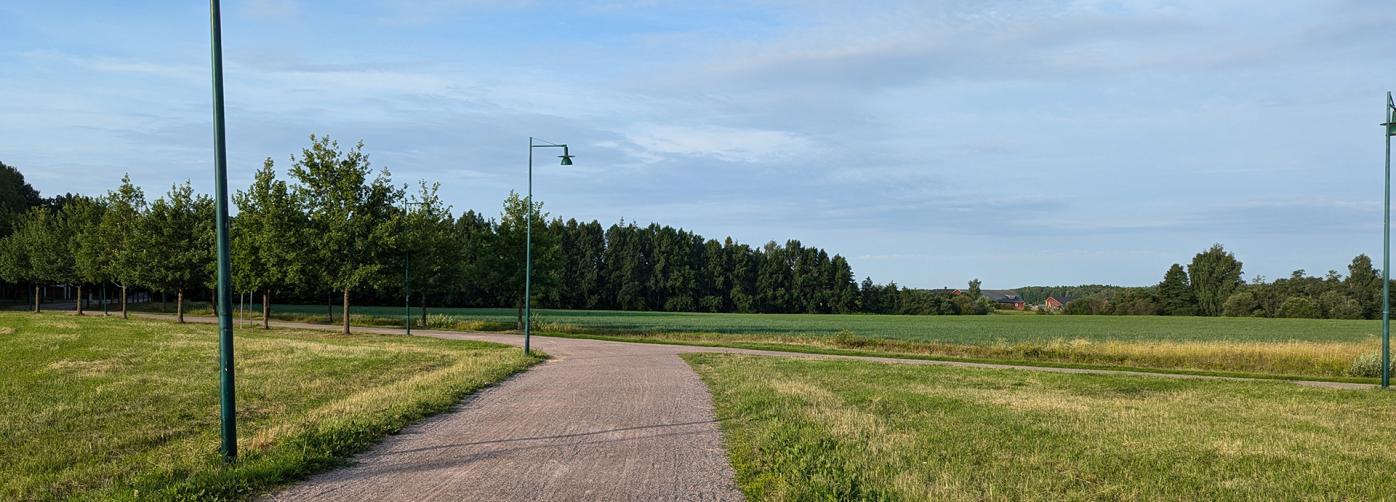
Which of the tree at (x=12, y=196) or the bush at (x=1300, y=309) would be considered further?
the bush at (x=1300, y=309)

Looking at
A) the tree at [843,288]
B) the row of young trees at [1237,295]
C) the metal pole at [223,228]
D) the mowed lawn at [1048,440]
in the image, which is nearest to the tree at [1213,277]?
the row of young trees at [1237,295]

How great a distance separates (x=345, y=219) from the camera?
32062 millimetres

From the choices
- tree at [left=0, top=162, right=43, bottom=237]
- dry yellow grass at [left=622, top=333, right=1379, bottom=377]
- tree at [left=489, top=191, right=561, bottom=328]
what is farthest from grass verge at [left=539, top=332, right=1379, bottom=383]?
tree at [left=0, top=162, right=43, bottom=237]

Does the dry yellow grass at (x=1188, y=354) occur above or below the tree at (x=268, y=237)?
below

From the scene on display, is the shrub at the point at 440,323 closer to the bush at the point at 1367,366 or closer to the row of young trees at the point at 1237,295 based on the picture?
the bush at the point at 1367,366

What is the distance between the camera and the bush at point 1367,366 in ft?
74.6

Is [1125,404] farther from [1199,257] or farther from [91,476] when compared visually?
[1199,257]

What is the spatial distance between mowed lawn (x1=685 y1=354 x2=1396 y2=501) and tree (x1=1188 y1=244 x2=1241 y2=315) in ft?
292

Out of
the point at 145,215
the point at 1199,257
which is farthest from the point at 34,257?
the point at 1199,257

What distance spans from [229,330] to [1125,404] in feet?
45.1

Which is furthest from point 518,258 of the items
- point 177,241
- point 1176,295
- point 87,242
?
point 1176,295

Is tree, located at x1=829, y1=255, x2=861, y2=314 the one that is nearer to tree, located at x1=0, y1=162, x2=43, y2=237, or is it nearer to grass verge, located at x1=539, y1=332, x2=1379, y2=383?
grass verge, located at x1=539, y1=332, x2=1379, y2=383

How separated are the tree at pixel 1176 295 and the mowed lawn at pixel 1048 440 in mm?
86030

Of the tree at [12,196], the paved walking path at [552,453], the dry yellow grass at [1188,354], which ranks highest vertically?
the tree at [12,196]
